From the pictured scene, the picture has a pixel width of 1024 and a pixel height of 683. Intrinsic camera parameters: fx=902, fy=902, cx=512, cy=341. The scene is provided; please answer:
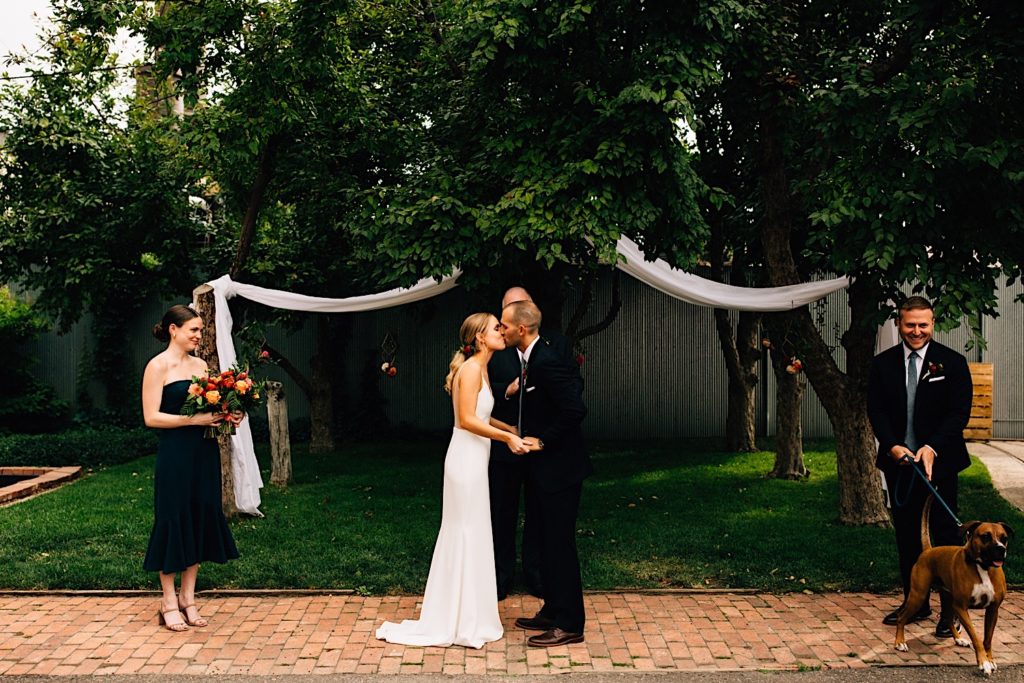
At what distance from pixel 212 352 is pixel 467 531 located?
447 cm

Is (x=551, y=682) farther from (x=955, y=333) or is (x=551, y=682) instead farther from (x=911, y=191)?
(x=955, y=333)

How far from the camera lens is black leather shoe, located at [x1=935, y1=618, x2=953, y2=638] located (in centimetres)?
525

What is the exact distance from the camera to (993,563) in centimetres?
462

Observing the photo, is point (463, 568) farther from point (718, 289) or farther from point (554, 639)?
point (718, 289)

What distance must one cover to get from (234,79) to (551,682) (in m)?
7.03

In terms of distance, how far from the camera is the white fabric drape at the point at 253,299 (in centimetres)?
858

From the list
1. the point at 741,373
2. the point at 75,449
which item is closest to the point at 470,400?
the point at 741,373

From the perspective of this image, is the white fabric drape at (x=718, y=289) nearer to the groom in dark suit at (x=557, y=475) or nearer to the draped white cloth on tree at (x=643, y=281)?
the draped white cloth on tree at (x=643, y=281)

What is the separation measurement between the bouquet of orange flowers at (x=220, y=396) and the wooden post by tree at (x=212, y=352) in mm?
2829

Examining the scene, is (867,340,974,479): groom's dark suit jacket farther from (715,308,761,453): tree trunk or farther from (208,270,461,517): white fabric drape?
(715,308,761,453): tree trunk

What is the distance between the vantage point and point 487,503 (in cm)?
544

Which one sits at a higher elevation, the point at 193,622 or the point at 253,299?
the point at 253,299

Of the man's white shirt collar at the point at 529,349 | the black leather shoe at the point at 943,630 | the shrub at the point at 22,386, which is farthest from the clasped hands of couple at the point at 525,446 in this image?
the shrub at the point at 22,386

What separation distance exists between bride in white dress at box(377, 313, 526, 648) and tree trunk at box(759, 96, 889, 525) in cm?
420
